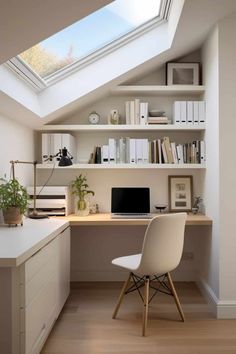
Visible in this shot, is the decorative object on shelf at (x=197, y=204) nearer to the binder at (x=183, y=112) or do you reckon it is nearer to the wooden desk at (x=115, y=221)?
the wooden desk at (x=115, y=221)

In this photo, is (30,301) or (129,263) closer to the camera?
(30,301)

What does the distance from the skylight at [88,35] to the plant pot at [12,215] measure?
3.80ft

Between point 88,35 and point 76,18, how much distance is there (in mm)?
1083

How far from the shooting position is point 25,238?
217 centimetres

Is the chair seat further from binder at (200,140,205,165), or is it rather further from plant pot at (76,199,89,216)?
binder at (200,140,205,165)

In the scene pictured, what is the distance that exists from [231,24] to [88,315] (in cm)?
278

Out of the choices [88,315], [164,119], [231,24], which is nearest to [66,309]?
[88,315]

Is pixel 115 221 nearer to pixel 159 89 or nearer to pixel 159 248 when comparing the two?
pixel 159 248

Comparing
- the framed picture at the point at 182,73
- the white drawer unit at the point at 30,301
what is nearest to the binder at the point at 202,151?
the framed picture at the point at 182,73

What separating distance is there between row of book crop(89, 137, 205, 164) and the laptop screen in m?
0.30

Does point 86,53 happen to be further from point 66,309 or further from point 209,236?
point 66,309

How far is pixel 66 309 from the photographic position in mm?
3074

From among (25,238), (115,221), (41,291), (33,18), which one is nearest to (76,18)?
(33,18)

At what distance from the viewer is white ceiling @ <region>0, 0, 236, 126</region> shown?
1735 mm
